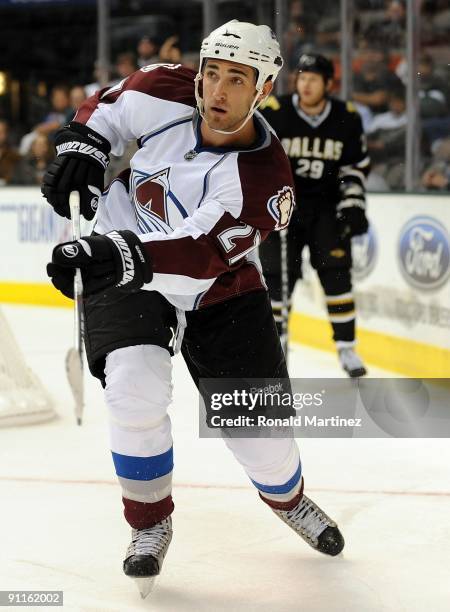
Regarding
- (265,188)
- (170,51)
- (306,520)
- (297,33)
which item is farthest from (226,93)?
(170,51)

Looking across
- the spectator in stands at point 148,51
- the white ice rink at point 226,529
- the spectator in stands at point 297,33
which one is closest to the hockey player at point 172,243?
the white ice rink at point 226,529

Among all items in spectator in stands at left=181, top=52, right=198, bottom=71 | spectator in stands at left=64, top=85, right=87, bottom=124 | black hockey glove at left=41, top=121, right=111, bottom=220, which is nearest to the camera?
black hockey glove at left=41, top=121, right=111, bottom=220

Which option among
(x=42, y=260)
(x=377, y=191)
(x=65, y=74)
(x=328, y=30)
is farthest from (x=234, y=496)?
(x=65, y=74)

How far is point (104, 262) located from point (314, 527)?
0.86 metres

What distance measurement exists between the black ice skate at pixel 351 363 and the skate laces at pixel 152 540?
2391mm

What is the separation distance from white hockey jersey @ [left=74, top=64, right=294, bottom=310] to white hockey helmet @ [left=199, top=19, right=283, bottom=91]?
12 cm

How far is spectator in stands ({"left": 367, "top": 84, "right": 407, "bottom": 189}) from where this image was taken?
5582mm

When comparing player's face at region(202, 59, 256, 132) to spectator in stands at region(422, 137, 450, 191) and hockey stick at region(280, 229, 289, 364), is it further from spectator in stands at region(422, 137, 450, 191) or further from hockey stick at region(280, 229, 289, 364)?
spectator in stands at region(422, 137, 450, 191)

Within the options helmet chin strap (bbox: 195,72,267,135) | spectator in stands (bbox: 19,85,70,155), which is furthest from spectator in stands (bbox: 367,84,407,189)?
helmet chin strap (bbox: 195,72,267,135)

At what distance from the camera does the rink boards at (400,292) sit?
4660mm

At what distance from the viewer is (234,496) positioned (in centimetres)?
299

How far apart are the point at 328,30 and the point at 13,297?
263 centimetres

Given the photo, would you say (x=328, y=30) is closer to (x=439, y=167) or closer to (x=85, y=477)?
(x=439, y=167)

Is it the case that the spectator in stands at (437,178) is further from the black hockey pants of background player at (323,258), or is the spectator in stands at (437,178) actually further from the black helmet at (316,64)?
the black helmet at (316,64)
